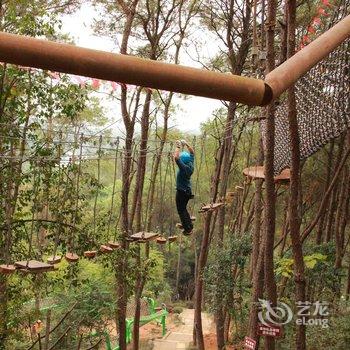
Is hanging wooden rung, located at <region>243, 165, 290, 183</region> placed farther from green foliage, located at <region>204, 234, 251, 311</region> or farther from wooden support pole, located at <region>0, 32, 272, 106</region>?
wooden support pole, located at <region>0, 32, 272, 106</region>

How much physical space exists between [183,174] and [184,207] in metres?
0.42

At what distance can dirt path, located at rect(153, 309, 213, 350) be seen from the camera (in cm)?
984

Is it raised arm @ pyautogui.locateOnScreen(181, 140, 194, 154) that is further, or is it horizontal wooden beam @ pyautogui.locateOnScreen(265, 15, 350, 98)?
raised arm @ pyautogui.locateOnScreen(181, 140, 194, 154)

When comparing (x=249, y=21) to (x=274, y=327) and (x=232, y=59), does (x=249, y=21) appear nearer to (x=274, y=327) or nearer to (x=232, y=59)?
(x=232, y=59)

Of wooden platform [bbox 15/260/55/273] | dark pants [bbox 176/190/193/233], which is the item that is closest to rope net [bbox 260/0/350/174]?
dark pants [bbox 176/190/193/233]

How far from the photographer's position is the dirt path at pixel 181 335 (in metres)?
9.84

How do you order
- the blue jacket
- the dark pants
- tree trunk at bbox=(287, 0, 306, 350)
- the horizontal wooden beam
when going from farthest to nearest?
1. the dark pants
2. the blue jacket
3. tree trunk at bbox=(287, 0, 306, 350)
4. the horizontal wooden beam

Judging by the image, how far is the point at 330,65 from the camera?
217 centimetres

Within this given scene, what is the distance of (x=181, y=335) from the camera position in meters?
10.7

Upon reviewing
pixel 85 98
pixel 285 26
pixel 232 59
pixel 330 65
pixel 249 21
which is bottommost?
pixel 330 65

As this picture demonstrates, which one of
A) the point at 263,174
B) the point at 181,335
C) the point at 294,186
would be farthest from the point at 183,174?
the point at 181,335

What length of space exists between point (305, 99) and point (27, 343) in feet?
18.6

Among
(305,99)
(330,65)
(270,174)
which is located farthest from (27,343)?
(330,65)

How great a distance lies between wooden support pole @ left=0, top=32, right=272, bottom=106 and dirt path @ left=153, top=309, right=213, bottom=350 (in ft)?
32.2
